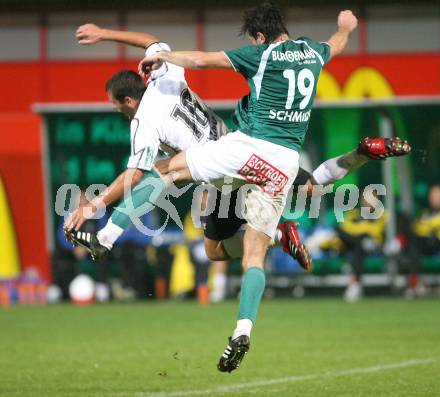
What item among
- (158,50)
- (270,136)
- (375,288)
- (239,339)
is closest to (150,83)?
(158,50)

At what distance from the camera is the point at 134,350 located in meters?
12.4

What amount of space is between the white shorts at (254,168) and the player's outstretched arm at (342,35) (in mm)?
953

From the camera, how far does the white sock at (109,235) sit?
834 cm

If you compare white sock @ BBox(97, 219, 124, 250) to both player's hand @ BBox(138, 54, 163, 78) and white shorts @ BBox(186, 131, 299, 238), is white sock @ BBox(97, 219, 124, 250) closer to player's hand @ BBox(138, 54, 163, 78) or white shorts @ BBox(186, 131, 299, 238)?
white shorts @ BBox(186, 131, 299, 238)

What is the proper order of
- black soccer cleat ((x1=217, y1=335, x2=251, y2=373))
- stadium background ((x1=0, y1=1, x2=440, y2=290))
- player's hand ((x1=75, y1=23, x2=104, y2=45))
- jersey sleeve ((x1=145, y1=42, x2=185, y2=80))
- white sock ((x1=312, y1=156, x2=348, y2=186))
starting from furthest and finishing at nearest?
stadium background ((x1=0, y1=1, x2=440, y2=290)) → white sock ((x1=312, y1=156, x2=348, y2=186)) → jersey sleeve ((x1=145, y1=42, x2=185, y2=80)) → player's hand ((x1=75, y1=23, x2=104, y2=45)) → black soccer cleat ((x1=217, y1=335, x2=251, y2=373))

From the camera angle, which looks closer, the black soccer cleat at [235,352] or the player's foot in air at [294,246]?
the black soccer cleat at [235,352]

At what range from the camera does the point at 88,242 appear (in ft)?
27.0

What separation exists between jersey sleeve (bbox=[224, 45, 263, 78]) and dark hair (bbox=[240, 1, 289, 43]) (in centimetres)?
24

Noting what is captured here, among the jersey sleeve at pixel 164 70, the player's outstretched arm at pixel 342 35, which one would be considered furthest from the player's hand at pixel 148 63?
the player's outstretched arm at pixel 342 35

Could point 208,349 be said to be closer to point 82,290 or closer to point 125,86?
point 125,86

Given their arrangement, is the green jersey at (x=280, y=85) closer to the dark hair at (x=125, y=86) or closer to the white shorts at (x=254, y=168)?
the white shorts at (x=254, y=168)

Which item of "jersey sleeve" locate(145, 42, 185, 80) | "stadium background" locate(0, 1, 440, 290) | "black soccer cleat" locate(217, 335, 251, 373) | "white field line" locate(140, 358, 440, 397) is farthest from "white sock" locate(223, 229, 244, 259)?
"stadium background" locate(0, 1, 440, 290)

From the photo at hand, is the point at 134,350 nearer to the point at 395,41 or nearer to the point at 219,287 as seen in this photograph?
the point at 219,287

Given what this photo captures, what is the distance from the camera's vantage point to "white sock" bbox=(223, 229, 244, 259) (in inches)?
385
